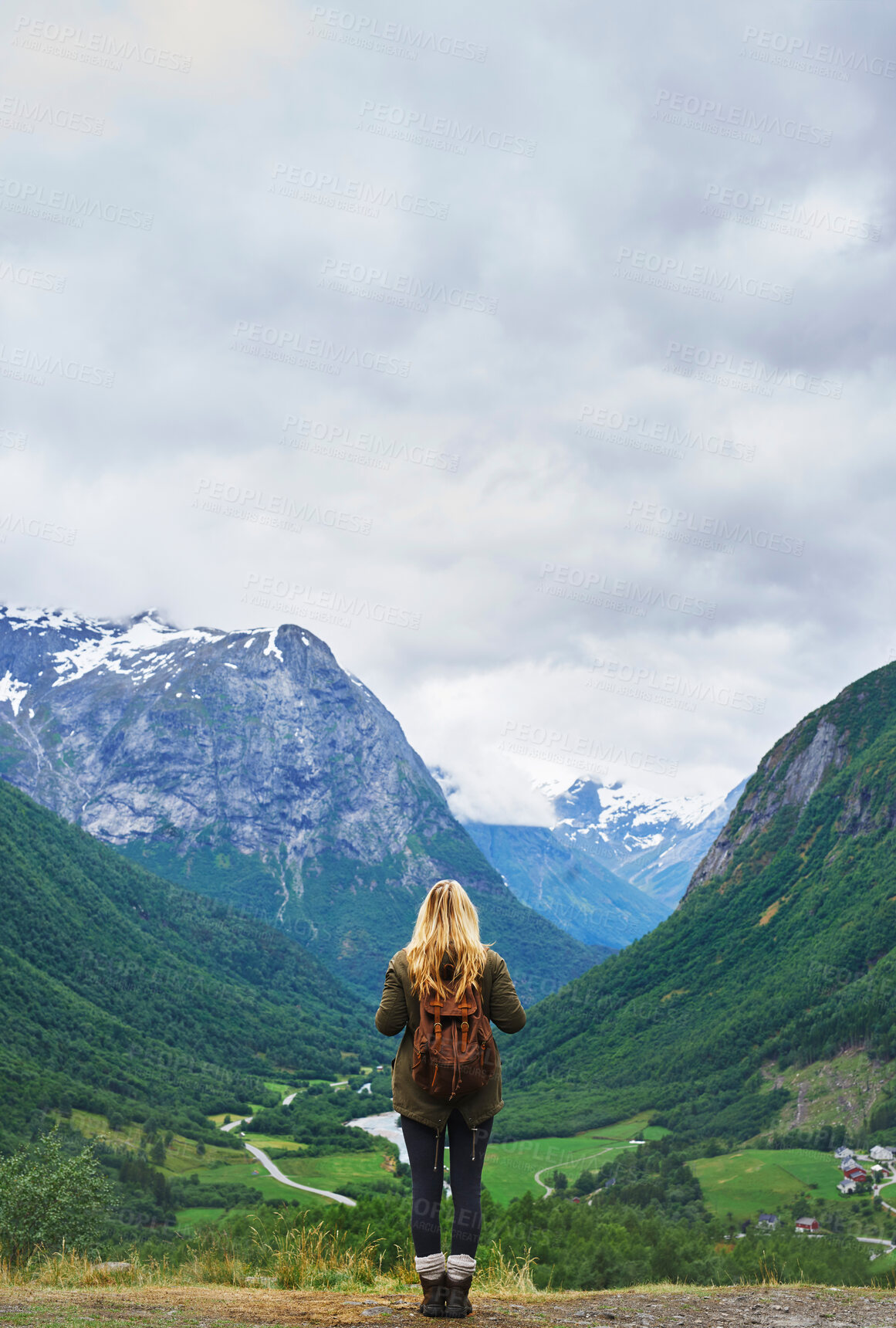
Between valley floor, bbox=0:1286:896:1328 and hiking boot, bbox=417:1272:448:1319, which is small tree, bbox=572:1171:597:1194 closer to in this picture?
valley floor, bbox=0:1286:896:1328

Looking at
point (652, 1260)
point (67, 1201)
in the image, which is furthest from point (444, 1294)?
point (67, 1201)

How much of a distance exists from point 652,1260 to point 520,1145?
4831 inches

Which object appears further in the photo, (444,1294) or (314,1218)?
(314,1218)

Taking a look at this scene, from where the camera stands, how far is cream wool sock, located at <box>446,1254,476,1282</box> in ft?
29.5

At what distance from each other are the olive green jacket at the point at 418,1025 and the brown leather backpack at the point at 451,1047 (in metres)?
0.12

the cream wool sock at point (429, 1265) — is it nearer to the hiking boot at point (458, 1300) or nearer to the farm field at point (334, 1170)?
the hiking boot at point (458, 1300)

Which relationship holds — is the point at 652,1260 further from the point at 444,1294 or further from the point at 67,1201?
the point at 444,1294

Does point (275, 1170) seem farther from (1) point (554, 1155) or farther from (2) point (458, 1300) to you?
(2) point (458, 1300)

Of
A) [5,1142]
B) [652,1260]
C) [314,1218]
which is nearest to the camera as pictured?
[314,1218]

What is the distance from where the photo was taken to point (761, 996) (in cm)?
16988

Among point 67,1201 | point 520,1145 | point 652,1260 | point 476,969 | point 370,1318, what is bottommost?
point 520,1145

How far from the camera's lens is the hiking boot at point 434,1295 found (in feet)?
29.3

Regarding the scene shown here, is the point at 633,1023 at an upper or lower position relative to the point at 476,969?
lower

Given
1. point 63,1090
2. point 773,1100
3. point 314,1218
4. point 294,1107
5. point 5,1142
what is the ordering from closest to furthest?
point 314,1218 → point 5,1142 → point 773,1100 → point 63,1090 → point 294,1107
